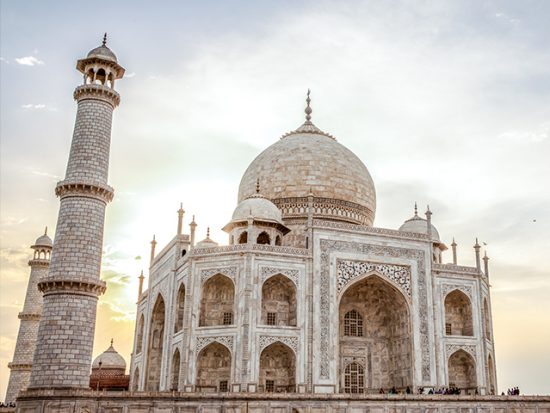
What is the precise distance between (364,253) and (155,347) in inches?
359

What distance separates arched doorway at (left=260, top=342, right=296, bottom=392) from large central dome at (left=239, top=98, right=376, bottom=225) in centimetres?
676

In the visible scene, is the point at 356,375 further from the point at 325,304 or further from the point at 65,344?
the point at 65,344

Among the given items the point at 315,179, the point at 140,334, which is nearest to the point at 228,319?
the point at 140,334

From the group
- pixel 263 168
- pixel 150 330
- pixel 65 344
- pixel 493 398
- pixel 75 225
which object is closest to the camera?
pixel 65 344

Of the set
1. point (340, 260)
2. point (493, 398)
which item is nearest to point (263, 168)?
point (340, 260)

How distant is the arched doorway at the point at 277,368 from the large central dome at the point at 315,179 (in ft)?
22.2

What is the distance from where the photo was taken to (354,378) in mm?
22672

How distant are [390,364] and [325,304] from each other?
394cm

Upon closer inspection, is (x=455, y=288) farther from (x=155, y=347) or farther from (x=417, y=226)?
(x=155, y=347)

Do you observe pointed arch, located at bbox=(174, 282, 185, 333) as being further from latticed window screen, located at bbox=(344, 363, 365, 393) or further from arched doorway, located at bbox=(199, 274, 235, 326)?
latticed window screen, located at bbox=(344, 363, 365, 393)

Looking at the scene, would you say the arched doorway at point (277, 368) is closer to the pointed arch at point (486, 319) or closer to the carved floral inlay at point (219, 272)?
the carved floral inlay at point (219, 272)

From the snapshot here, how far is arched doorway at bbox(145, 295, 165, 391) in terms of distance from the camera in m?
24.0

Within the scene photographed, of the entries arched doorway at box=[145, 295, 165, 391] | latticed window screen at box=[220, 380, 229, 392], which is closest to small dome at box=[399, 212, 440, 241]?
latticed window screen at box=[220, 380, 229, 392]

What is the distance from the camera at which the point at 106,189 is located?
15.8 metres
